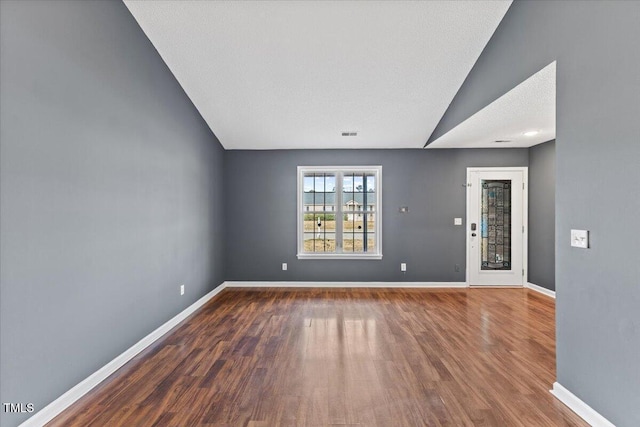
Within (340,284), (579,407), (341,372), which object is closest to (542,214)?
(340,284)

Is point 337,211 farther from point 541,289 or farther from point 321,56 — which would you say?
point 541,289

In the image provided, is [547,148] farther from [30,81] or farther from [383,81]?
[30,81]

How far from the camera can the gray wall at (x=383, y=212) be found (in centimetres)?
596

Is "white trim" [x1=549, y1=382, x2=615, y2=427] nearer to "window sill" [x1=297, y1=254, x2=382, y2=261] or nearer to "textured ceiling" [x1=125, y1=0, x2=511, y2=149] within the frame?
"textured ceiling" [x1=125, y1=0, x2=511, y2=149]

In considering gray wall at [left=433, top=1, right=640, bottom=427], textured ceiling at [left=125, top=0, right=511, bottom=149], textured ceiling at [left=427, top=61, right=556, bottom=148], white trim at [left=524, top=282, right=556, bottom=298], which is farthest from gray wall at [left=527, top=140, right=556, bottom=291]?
gray wall at [left=433, top=1, right=640, bottom=427]

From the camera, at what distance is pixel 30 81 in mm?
2051

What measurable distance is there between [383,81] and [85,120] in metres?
3.02

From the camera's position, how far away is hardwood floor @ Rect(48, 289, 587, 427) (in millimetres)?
2234

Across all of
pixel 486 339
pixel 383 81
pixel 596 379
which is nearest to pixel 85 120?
pixel 383 81

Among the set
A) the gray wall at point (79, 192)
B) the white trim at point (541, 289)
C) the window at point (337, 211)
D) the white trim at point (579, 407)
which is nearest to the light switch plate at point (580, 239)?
the white trim at point (579, 407)

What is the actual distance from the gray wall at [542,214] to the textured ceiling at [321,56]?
2095 mm

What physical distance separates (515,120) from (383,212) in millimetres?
2543

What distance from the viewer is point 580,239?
227 centimetres

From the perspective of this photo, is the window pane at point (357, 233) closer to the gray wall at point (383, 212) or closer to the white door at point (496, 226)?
the gray wall at point (383, 212)
